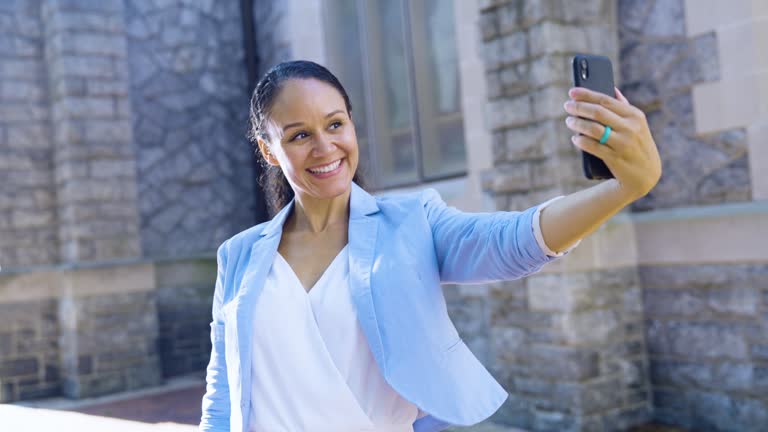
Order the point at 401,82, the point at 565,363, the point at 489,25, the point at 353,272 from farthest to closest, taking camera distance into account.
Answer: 1. the point at 401,82
2. the point at 489,25
3. the point at 565,363
4. the point at 353,272

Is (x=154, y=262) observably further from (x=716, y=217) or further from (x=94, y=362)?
(x=716, y=217)

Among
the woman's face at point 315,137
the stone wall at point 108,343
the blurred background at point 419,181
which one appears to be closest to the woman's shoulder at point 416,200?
the woman's face at point 315,137

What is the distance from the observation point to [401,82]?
7125 mm

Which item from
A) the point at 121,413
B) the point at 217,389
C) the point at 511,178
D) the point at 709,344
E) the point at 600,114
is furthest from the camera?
the point at 121,413

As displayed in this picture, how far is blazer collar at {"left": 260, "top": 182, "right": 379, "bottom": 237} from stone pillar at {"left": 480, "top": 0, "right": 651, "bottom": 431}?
3.14m

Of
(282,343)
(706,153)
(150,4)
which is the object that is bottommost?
(282,343)

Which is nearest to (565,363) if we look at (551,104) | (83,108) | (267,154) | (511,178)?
(511,178)

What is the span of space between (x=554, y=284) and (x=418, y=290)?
3.41 m

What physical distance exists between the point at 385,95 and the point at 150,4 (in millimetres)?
3146

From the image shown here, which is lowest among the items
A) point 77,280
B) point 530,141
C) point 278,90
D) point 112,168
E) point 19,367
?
point 19,367

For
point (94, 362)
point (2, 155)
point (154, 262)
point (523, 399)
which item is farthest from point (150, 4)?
point (523, 399)

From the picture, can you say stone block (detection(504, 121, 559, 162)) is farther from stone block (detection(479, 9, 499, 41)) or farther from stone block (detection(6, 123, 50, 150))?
stone block (detection(6, 123, 50, 150))

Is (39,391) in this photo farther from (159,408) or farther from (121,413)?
(159,408)

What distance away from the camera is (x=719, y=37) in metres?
4.51
